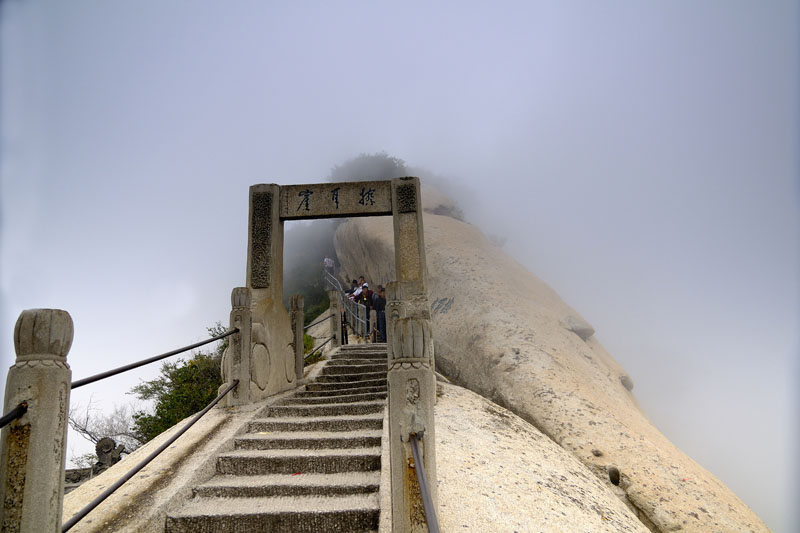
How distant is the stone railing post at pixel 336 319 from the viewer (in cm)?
1155

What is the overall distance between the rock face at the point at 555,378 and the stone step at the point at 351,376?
2.15 meters

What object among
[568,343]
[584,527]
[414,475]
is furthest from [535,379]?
[414,475]

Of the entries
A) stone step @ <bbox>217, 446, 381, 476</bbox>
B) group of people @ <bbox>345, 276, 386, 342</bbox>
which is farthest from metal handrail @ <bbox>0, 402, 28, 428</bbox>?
group of people @ <bbox>345, 276, 386, 342</bbox>

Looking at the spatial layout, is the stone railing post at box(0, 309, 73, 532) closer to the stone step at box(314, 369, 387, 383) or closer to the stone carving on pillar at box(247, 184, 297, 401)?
the stone carving on pillar at box(247, 184, 297, 401)

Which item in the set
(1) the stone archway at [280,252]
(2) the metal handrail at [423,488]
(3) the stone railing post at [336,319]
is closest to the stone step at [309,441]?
(1) the stone archway at [280,252]

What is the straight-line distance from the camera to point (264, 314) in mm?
6859

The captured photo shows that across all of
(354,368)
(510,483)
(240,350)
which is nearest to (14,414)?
(510,483)

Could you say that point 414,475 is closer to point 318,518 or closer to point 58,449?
point 318,518

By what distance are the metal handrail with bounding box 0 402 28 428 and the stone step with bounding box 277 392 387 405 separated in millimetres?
4062

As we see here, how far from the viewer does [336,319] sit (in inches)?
456

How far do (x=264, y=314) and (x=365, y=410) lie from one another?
6.95ft

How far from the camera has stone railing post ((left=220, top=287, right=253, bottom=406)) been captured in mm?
5785

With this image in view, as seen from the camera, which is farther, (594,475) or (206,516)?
(594,475)

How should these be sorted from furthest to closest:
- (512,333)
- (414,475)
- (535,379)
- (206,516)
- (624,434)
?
(512,333)
(535,379)
(624,434)
(206,516)
(414,475)
